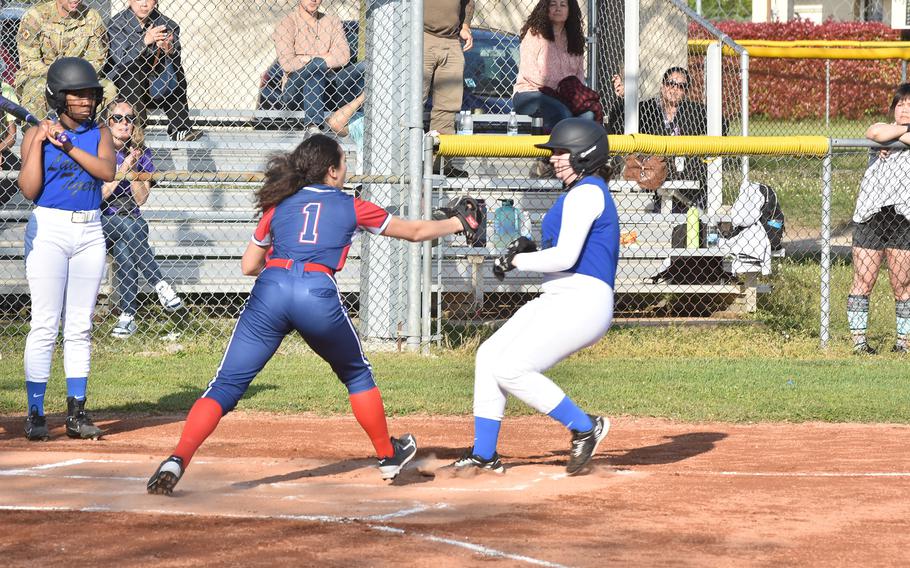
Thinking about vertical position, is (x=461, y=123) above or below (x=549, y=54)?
below

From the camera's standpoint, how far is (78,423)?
7.40 m

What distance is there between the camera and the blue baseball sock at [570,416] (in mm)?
6191

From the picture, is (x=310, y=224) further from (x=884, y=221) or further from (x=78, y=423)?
(x=884, y=221)

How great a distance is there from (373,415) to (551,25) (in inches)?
263

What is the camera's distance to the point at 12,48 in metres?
11.8

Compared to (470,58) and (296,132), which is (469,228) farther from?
(470,58)

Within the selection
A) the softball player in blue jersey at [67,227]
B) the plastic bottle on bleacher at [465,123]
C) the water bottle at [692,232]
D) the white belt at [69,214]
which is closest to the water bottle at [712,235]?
the water bottle at [692,232]

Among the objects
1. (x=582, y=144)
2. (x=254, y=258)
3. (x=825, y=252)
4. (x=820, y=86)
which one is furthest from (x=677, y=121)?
(x=820, y=86)

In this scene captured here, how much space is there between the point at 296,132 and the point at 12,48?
284 centimetres

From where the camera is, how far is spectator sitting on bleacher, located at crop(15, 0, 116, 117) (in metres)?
10.8

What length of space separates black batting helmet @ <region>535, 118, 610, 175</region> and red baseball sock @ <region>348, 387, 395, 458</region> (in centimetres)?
152

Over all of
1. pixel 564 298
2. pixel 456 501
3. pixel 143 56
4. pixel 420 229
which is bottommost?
pixel 456 501

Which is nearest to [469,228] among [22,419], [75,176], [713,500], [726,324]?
[713,500]

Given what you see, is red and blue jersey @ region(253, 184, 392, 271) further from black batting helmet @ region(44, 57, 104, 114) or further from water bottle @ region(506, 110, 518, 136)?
water bottle @ region(506, 110, 518, 136)
